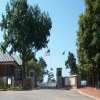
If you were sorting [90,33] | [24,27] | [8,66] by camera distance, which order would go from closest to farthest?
[90,33] < [24,27] < [8,66]

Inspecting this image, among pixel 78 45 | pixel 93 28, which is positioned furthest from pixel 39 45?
pixel 93 28

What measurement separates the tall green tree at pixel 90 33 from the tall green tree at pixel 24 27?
2278cm

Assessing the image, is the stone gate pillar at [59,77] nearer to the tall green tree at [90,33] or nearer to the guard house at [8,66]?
the guard house at [8,66]

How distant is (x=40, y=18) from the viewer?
75188 mm

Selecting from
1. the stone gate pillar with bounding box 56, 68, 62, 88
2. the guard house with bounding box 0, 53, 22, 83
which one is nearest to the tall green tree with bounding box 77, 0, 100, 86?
the stone gate pillar with bounding box 56, 68, 62, 88

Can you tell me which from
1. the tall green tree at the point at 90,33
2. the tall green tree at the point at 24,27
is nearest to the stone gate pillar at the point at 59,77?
the tall green tree at the point at 24,27

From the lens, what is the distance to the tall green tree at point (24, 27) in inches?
2862

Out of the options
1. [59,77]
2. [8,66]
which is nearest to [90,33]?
[59,77]

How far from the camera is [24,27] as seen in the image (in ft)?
237

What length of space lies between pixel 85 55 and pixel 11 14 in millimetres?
26779

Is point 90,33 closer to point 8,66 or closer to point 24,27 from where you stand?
point 24,27

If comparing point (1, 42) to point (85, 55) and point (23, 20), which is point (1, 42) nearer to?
point (23, 20)

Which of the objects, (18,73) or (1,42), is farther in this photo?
(18,73)

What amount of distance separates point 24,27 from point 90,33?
25.9 meters
